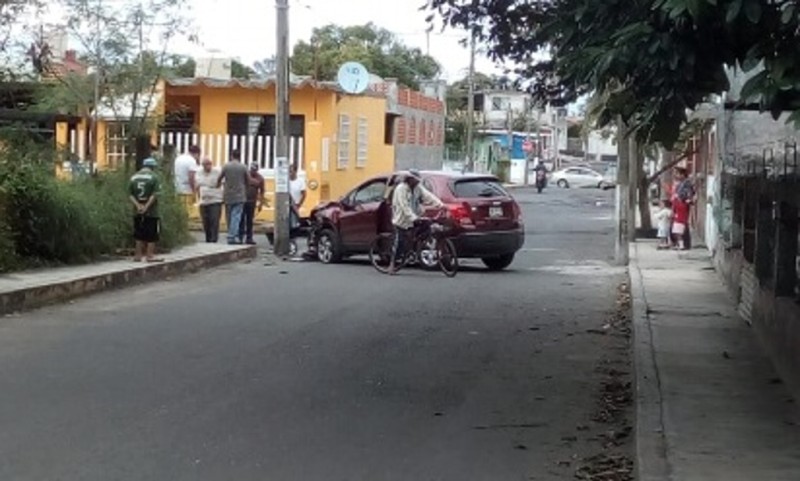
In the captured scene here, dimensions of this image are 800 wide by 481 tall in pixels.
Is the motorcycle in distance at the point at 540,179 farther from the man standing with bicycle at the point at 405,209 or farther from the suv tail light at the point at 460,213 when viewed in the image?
the man standing with bicycle at the point at 405,209

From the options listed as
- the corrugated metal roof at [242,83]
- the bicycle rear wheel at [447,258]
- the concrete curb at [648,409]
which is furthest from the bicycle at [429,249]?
the corrugated metal roof at [242,83]

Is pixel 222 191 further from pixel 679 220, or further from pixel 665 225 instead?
pixel 665 225

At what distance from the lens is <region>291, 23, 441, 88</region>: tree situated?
211ft

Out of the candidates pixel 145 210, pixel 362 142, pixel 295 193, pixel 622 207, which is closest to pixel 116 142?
pixel 295 193

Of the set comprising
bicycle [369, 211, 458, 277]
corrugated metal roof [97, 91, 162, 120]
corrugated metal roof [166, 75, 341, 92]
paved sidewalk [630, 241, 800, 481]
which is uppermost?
corrugated metal roof [166, 75, 341, 92]

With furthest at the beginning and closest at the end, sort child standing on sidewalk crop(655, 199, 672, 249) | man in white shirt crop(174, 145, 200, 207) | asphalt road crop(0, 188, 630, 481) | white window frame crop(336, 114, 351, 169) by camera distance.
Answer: white window frame crop(336, 114, 351, 169) → child standing on sidewalk crop(655, 199, 672, 249) → man in white shirt crop(174, 145, 200, 207) → asphalt road crop(0, 188, 630, 481)

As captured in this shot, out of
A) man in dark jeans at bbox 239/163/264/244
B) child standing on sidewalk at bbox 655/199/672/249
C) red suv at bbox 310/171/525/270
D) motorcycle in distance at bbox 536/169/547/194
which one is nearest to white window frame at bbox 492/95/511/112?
motorcycle in distance at bbox 536/169/547/194

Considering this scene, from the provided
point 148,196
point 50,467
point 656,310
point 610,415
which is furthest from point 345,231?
point 50,467

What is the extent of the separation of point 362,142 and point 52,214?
21136 millimetres

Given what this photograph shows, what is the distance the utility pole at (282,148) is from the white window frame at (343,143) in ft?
34.2

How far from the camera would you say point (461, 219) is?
66.6 ft

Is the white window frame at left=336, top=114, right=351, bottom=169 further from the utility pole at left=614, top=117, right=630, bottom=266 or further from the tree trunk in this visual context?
the utility pole at left=614, top=117, right=630, bottom=266

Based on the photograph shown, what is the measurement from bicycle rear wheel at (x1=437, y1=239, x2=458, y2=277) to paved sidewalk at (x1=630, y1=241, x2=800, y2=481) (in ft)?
14.1

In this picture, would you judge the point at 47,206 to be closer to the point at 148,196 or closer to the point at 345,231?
the point at 148,196
